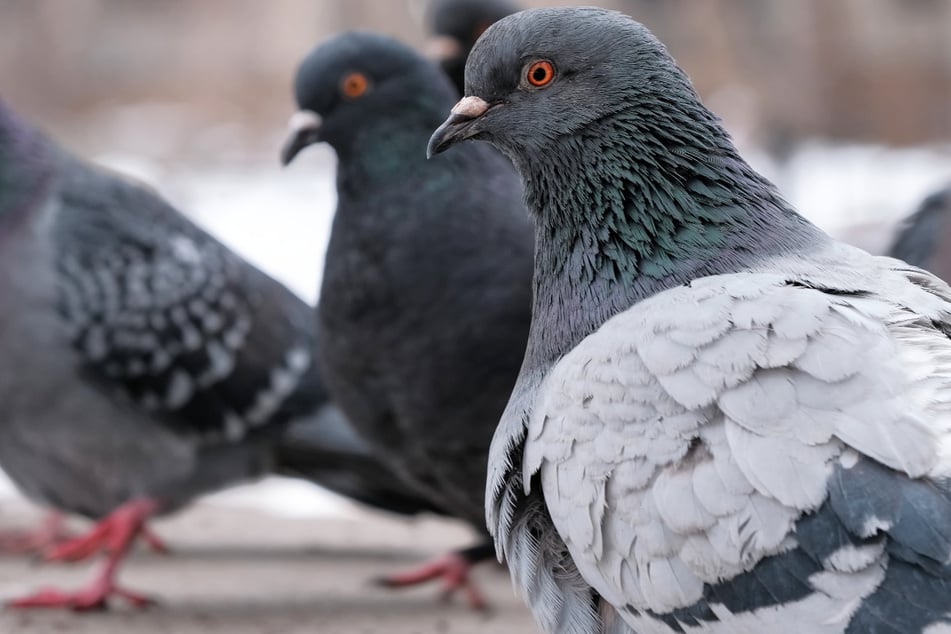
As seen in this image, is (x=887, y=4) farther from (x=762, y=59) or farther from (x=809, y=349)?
(x=809, y=349)

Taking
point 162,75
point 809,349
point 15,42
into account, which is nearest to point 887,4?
point 162,75

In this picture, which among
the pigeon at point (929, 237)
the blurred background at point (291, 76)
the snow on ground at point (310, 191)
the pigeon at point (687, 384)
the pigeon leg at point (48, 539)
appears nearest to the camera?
the pigeon at point (687, 384)

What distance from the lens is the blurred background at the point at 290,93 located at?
11703 millimetres

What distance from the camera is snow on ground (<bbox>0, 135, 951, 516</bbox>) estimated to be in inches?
437

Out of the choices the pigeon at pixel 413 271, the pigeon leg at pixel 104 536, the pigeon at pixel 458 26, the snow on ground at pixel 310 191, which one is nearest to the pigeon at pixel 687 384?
the pigeon at pixel 413 271

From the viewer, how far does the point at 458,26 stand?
20.2 ft

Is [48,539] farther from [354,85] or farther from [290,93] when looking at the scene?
[290,93]

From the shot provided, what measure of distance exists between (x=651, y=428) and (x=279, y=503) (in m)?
5.54

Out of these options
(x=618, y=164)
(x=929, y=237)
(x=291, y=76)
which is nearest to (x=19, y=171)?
(x=618, y=164)

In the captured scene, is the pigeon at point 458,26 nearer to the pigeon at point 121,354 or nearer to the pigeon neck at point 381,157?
the pigeon at point 121,354

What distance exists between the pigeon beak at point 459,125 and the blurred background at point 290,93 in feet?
7.00

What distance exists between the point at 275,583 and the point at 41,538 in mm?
1340

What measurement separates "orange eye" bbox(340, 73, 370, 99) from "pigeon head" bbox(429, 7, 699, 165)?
1358 mm

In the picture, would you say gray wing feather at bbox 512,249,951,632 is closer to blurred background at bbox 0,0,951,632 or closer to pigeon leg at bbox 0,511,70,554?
blurred background at bbox 0,0,951,632
